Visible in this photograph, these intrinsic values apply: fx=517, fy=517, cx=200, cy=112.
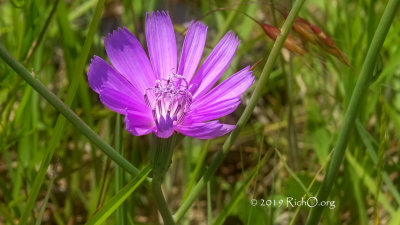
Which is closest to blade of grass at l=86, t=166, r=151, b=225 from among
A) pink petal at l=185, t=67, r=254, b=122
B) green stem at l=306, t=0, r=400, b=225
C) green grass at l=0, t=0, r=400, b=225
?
green grass at l=0, t=0, r=400, b=225

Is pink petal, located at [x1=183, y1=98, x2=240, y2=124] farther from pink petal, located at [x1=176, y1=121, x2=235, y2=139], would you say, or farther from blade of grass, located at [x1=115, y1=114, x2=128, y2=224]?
blade of grass, located at [x1=115, y1=114, x2=128, y2=224]

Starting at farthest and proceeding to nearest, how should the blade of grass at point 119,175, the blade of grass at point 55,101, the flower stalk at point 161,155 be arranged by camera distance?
the blade of grass at point 119,175 < the flower stalk at point 161,155 < the blade of grass at point 55,101

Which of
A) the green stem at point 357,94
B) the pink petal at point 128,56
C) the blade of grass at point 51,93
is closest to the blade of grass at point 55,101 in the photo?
the blade of grass at point 51,93

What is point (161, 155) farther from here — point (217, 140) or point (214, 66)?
point (217, 140)

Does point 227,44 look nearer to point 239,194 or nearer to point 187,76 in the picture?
point 187,76

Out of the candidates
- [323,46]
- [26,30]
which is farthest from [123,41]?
[26,30]

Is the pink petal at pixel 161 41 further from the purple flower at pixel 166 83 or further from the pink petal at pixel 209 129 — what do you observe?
the pink petal at pixel 209 129
